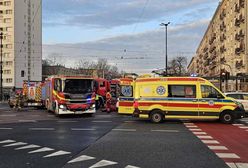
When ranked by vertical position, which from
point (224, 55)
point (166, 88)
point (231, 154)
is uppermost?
point (224, 55)

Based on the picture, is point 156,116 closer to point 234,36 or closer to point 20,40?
point 234,36

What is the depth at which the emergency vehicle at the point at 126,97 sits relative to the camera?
21828mm

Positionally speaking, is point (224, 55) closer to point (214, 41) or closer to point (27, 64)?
point (214, 41)

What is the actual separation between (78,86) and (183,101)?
7.52 m

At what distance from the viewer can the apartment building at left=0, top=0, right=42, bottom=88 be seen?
325 feet

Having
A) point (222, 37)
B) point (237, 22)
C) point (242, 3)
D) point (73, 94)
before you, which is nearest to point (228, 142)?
point (73, 94)

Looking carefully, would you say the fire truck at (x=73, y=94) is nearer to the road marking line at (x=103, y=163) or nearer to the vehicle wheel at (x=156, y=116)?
the vehicle wheel at (x=156, y=116)

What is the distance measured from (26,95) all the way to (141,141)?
90.1 feet

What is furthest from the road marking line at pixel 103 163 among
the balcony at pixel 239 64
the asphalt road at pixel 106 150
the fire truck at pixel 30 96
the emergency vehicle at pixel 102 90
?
the balcony at pixel 239 64

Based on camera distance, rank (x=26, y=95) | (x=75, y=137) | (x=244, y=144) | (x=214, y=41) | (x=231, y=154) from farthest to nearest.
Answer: (x=214, y=41) → (x=26, y=95) → (x=75, y=137) → (x=244, y=144) → (x=231, y=154)

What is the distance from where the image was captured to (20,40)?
104 meters

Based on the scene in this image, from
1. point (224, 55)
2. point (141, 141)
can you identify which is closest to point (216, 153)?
point (141, 141)

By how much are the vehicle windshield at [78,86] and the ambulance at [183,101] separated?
16.3 ft

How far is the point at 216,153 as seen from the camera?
10258 mm
